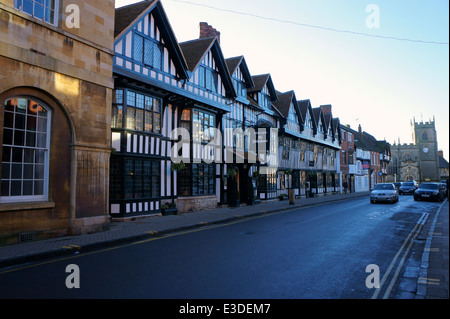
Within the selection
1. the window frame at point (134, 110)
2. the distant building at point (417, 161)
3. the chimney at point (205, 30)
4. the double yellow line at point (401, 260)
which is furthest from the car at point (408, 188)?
the distant building at point (417, 161)

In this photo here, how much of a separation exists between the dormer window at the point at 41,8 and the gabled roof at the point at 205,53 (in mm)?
8676

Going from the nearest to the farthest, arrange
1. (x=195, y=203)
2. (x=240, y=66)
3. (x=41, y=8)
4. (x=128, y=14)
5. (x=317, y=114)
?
(x=41, y=8) → (x=128, y=14) → (x=195, y=203) → (x=240, y=66) → (x=317, y=114)

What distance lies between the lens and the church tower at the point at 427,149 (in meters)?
96.8

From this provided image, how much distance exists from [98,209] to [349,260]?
26.0ft

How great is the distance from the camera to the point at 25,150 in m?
8.98

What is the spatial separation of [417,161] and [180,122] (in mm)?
100504

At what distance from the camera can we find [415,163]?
9662 centimetres

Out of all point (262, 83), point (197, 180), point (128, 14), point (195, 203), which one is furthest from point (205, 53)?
point (262, 83)

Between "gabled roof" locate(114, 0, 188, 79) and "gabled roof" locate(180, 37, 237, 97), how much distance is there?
4.24 feet

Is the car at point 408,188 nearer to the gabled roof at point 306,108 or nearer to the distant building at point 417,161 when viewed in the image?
the gabled roof at point 306,108

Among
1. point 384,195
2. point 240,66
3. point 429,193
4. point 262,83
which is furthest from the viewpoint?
point 262,83

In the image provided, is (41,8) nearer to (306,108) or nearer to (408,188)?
(306,108)
